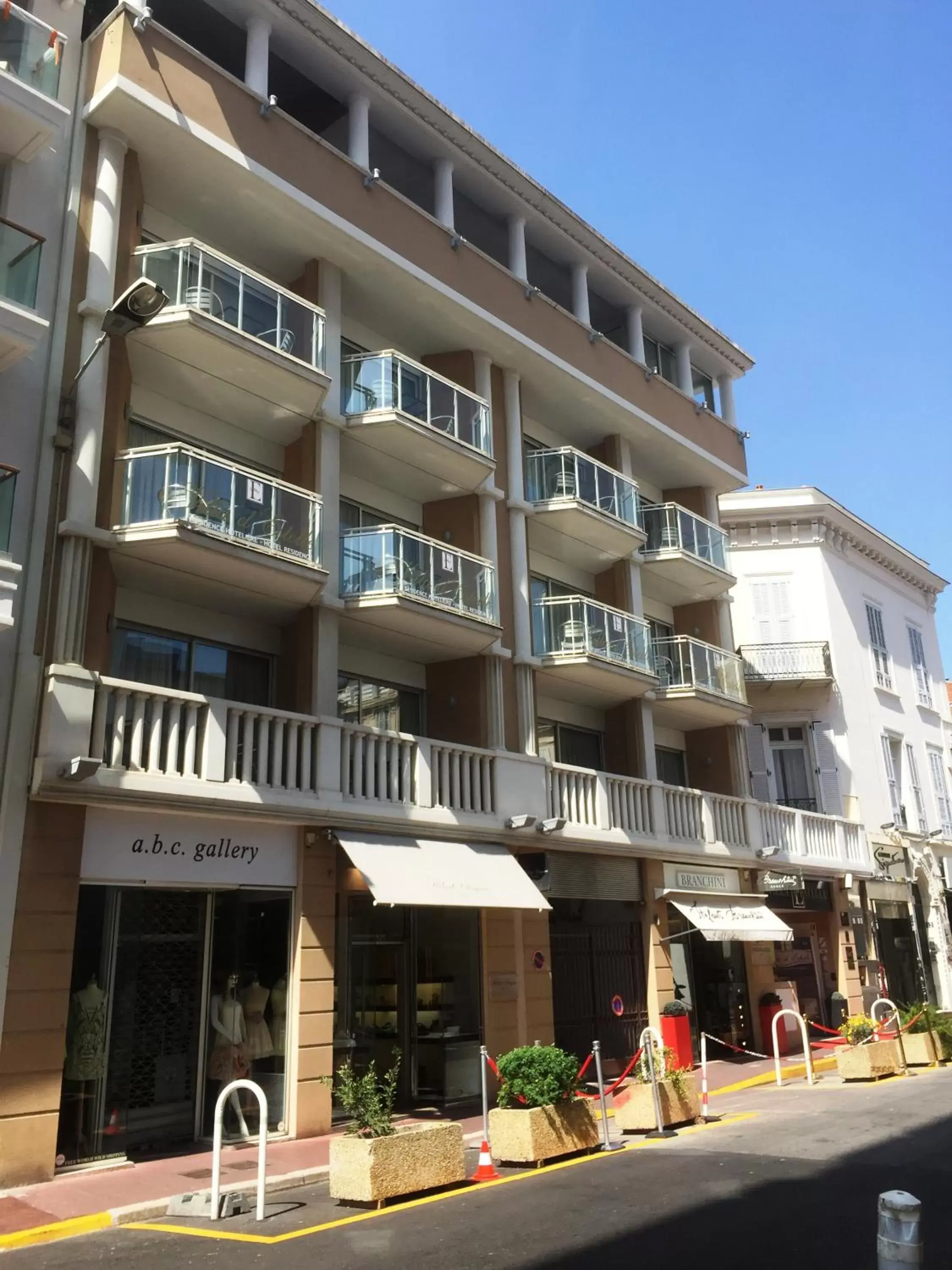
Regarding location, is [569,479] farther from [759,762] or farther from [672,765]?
[759,762]

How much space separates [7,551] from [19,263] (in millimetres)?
3494

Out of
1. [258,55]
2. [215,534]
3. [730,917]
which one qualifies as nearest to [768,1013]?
[730,917]

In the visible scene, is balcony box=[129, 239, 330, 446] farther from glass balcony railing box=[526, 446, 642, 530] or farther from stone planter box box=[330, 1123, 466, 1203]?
stone planter box box=[330, 1123, 466, 1203]

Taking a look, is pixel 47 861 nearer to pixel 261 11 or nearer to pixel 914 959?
pixel 261 11

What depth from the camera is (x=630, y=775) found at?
2153 cm

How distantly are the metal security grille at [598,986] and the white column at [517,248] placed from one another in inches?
483

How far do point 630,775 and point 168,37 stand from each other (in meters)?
15.0

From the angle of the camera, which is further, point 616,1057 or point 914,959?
point 914,959

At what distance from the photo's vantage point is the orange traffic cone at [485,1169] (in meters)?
10.5

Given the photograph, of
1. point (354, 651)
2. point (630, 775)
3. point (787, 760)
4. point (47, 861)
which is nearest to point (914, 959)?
point (787, 760)

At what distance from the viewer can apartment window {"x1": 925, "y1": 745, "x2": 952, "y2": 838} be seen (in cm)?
A: 3183

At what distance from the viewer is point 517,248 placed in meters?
21.1

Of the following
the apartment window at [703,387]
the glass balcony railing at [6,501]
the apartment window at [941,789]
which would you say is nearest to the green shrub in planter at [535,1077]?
the glass balcony railing at [6,501]

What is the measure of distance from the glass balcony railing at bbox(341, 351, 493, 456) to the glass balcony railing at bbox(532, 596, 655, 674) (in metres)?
3.19
